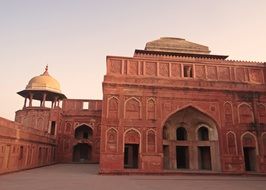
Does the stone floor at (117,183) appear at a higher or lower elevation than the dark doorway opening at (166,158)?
lower

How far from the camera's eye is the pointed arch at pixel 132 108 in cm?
1661

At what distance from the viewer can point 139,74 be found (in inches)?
692

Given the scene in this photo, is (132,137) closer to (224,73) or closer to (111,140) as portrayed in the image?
(111,140)

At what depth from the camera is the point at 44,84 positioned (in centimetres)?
3153

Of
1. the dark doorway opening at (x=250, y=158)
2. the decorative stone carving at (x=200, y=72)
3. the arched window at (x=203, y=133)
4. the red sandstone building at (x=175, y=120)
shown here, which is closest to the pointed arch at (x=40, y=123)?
the red sandstone building at (x=175, y=120)

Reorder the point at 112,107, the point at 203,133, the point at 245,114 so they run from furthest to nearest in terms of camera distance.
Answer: the point at 203,133, the point at 245,114, the point at 112,107

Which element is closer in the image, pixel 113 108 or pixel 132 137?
pixel 132 137

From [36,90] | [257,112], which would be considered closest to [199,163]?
[257,112]

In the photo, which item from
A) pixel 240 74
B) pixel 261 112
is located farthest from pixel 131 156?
pixel 240 74

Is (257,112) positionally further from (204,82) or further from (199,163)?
(199,163)

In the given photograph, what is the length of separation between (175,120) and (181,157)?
2.93 m

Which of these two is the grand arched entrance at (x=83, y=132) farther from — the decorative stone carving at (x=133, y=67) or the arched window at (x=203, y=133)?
the arched window at (x=203, y=133)

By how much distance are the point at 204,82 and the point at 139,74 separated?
15.0ft

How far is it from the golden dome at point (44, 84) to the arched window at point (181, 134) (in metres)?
18.2
